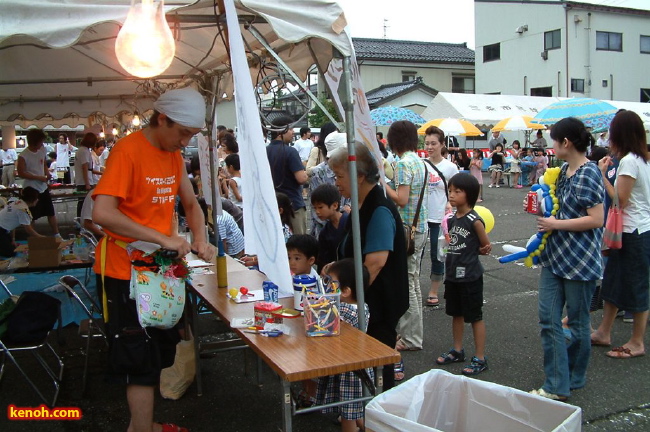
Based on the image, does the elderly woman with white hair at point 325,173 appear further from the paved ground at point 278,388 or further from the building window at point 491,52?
the building window at point 491,52

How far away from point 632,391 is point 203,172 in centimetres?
402

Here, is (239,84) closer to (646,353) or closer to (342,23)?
(342,23)

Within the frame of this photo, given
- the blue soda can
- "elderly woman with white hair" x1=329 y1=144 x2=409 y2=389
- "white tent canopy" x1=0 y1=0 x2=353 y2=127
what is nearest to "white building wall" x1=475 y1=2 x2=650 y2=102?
"white tent canopy" x1=0 y1=0 x2=353 y2=127

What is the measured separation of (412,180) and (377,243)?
1.96m

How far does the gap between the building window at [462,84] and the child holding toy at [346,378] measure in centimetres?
3377

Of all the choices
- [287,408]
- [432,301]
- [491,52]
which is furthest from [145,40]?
[491,52]

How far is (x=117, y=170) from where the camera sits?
280cm

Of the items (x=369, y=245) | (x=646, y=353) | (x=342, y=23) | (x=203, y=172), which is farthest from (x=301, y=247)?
(x=646, y=353)

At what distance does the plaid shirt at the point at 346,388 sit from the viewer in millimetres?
2887

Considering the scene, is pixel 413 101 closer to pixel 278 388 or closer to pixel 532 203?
pixel 532 203

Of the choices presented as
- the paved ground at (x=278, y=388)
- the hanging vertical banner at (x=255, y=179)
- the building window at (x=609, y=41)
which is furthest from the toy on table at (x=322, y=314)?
the building window at (x=609, y=41)

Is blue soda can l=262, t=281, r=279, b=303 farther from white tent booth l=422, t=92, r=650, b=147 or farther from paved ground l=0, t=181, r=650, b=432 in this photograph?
white tent booth l=422, t=92, r=650, b=147

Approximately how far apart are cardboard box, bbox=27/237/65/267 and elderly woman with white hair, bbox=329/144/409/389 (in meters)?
3.32

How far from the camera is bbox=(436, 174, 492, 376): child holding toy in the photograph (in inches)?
171
